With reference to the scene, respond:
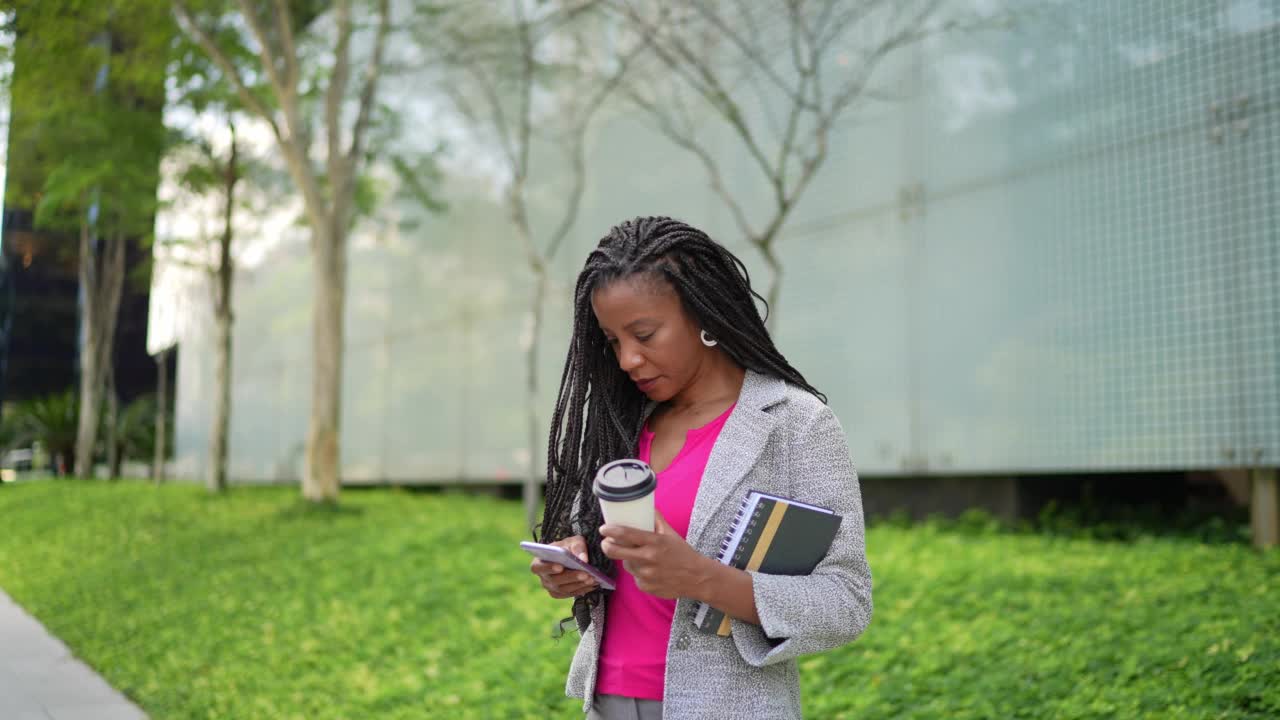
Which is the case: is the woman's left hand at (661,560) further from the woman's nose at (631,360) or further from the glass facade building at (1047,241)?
the glass facade building at (1047,241)

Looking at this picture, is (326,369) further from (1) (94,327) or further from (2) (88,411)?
(1) (94,327)

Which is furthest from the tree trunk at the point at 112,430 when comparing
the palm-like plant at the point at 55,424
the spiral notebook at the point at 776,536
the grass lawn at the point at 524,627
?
the spiral notebook at the point at 776,536

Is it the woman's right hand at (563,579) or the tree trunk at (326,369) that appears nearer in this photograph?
the woman's right hand at (563,579)

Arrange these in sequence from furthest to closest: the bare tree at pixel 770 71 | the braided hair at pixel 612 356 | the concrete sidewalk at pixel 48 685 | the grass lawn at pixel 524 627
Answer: the bare tree at pixel 770 71 < the concrete sidewalk at pixel 48 685 < the grass lawn at pixel 524 627 < the braided hair at pixel 612 356

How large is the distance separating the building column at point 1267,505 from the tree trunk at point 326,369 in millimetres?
9325

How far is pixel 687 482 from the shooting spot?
205 cm

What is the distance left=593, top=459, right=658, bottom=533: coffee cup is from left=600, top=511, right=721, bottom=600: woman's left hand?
2 cm

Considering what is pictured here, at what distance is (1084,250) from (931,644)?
4422 millimetres

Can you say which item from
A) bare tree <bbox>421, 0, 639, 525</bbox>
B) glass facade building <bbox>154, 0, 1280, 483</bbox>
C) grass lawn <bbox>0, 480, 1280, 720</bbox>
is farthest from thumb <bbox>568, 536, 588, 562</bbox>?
bare tree <bbox>421, 0, 639, 525</bbox>

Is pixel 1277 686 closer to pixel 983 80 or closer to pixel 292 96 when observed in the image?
pixel 983 80

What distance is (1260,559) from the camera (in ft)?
24.0

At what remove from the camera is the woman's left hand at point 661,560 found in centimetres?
171

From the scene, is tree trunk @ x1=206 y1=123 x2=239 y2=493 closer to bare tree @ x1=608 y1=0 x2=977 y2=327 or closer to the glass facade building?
the glass facade building

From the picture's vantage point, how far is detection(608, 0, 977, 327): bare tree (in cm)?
990
